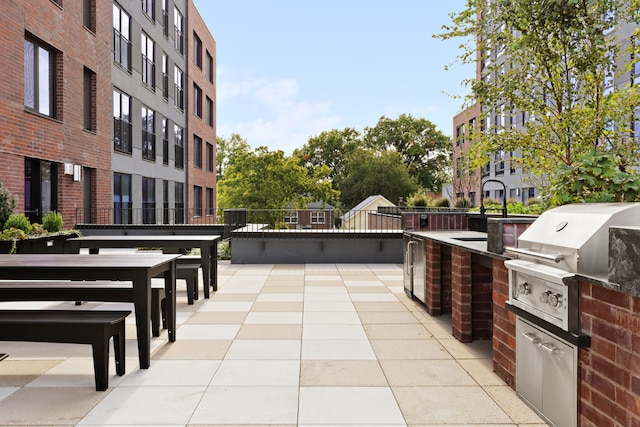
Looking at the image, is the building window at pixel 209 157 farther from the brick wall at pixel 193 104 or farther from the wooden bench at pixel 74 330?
the wooden bench at pixel 74 330

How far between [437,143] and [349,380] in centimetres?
5355

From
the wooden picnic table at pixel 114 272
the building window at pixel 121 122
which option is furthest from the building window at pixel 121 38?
the wooden picnic table at pixel 114 272

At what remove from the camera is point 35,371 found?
14.2 ft

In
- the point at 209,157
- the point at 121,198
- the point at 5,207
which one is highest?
the point at 209,157

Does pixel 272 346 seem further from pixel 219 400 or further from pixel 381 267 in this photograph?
pixel 381 267

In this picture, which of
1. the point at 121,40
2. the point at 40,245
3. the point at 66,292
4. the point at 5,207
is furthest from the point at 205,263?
the point at 121,40

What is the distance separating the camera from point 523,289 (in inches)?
136

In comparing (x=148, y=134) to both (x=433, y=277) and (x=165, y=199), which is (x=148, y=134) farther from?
(x=433, y=277)

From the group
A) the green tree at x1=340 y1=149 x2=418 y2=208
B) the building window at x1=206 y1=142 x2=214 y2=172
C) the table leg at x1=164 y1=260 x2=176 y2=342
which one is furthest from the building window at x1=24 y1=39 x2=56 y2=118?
the green tree at x1=340 y1=149 x2=418 y2=208

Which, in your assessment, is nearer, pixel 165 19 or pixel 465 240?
pixel 465 240

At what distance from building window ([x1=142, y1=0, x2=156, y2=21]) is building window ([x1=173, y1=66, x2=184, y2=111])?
9.67 feet

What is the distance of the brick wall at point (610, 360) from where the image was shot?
2414 millimetres

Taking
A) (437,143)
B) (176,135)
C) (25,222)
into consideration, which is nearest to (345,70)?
(437,143)

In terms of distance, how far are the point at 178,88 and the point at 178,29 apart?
2.86 metres
